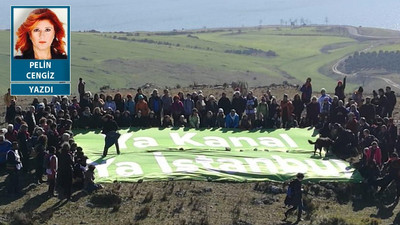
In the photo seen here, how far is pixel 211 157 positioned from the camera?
22422 mm

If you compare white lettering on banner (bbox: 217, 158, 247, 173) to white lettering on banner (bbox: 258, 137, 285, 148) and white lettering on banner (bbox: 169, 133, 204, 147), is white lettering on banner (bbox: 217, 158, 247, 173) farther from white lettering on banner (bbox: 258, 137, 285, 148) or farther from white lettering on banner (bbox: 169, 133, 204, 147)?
white lettering on banner (bbox: 258, 137, 285, 148)

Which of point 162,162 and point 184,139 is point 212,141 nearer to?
point 184,139

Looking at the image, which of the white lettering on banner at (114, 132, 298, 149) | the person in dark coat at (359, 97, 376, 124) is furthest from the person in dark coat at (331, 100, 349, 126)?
the white lettering on banner at (114, 132, 298, 149)

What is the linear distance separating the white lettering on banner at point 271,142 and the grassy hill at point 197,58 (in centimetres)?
6175

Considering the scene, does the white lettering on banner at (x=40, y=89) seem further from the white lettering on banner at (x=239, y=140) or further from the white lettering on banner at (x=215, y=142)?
the white lettering on banner at (x=239, y=140)

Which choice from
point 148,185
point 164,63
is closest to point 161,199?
point 148,185

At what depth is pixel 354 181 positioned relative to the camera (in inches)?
829

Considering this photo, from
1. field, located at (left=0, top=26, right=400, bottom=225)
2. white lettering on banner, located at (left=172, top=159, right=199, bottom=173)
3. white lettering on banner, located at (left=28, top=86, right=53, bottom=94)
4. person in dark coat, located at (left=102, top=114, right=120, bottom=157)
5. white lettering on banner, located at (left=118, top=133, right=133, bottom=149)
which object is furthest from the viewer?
white lettering on banner, located at (left=28, top=86, right=53, bottom=94)

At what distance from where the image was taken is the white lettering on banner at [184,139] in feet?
78.1

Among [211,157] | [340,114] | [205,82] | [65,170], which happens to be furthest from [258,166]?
[205,82]

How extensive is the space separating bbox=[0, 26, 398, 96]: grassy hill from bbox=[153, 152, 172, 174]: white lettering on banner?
63.1m

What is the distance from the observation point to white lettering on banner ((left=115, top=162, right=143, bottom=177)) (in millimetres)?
20938

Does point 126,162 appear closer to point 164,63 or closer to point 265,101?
point 265,101

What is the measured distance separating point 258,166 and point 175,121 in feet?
16.8
